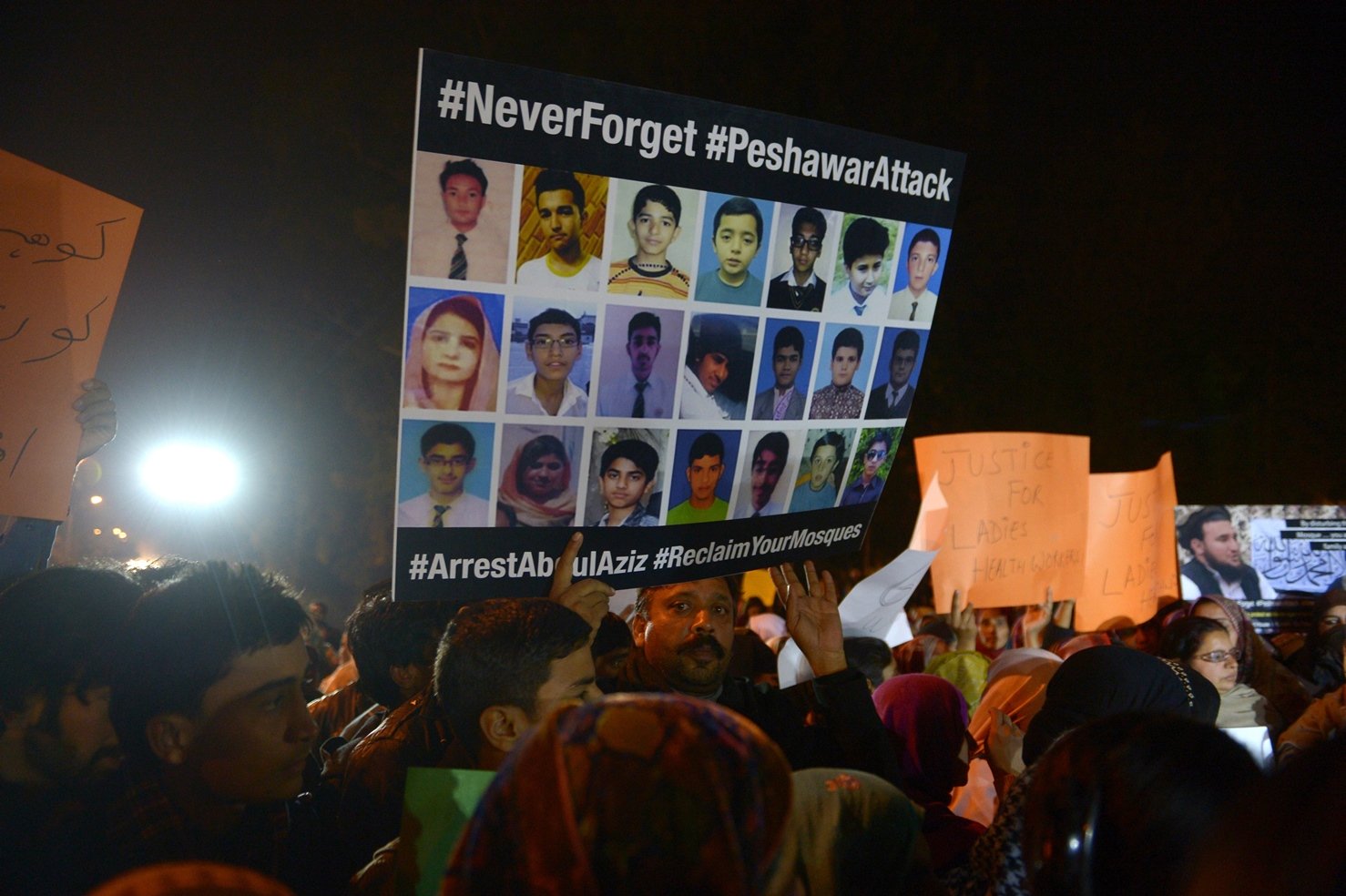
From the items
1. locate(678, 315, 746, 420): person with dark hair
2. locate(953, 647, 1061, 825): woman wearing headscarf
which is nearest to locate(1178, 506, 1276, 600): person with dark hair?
locate(953, 647, 1061, 825): woman wearing headscarf

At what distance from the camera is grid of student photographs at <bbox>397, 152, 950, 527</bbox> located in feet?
5.82

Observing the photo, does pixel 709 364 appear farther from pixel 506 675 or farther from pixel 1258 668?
pixel 1258 668

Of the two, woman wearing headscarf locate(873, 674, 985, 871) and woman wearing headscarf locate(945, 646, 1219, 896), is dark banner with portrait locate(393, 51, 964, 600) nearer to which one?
woman wearing headscarf locate(873, 674, 985, 871)

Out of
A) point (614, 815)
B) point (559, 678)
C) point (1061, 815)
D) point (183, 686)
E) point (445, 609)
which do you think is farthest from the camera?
point (445, 609)

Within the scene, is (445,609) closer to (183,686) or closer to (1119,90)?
(183,686)

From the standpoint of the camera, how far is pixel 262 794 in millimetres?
1484

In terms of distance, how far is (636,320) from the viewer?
195cm

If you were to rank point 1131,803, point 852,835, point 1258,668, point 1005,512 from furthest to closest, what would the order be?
point 1005,512
point 1258,668
point 852,835
point 1131,803

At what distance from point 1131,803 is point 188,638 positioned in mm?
1337

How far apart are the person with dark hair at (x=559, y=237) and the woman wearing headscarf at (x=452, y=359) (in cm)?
12

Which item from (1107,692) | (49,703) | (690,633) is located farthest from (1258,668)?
(49,703)

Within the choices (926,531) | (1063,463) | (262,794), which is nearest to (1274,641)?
(1063,463)

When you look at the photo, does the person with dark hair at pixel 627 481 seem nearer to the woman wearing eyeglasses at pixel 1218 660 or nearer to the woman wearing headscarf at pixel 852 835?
the woman wearing headscarf at pixel 852 835

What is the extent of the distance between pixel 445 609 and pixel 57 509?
869 mm
